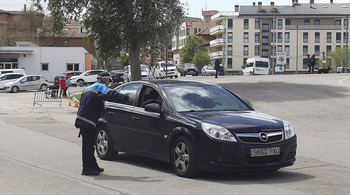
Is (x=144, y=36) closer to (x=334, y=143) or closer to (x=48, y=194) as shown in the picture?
(x=334, y=143)

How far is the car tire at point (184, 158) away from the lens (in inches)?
324

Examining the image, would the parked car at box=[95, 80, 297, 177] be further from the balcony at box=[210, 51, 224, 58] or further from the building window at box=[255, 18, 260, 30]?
the building window at box=[255, 18, 260, 30]

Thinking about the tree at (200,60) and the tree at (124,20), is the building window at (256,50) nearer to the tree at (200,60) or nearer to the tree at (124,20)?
the tree at (200,60)

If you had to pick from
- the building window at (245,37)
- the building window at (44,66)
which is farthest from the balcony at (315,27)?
the building window at (44,66)

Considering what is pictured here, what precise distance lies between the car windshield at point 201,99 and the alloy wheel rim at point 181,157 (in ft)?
2.18

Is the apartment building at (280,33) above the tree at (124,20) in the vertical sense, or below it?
above

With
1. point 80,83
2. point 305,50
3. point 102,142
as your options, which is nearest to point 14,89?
point 80,83

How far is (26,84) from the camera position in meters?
50.9

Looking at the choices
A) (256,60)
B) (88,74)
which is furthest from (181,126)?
(256,60)

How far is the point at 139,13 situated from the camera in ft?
101

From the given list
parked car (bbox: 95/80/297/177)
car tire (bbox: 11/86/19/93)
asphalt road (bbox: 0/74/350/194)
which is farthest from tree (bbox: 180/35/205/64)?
parked car (bbox: 95/80/297/177)

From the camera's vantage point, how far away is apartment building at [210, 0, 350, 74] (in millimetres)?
116312

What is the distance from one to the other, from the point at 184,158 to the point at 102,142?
2.59 metres

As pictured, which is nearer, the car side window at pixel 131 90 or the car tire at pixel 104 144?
the car side window at pixel 131 90
